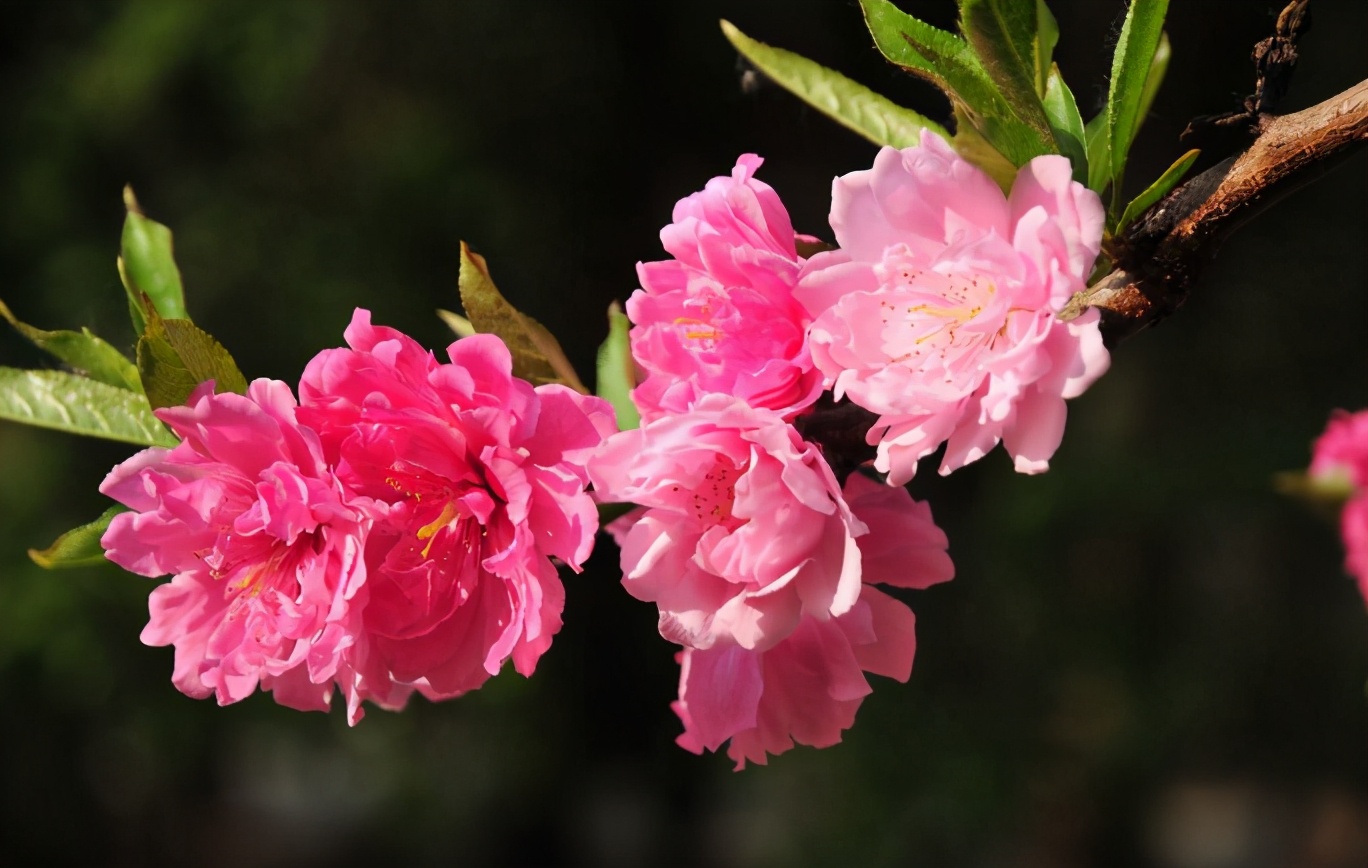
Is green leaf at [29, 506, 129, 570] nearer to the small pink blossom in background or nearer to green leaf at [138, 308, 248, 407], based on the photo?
green leaf at [138, 308, 248, 407]

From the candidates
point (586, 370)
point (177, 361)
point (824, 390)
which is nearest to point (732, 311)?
point (824, 390)

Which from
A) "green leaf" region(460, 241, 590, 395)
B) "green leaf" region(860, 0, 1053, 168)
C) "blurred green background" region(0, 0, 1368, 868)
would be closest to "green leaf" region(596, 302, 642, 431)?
"green leaf" region(460, 241, 590, 395)

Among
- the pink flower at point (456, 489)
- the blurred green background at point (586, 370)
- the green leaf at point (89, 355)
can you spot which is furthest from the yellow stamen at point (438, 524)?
the blurred green background at point (586, 370)

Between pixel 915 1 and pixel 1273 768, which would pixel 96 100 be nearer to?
pixel 915 1

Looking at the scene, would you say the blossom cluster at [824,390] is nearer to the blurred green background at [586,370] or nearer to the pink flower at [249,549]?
the pink flower at [249,549]

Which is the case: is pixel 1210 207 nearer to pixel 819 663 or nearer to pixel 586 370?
pixel 819 663

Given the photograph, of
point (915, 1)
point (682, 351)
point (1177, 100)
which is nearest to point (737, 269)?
point (682, 351)
